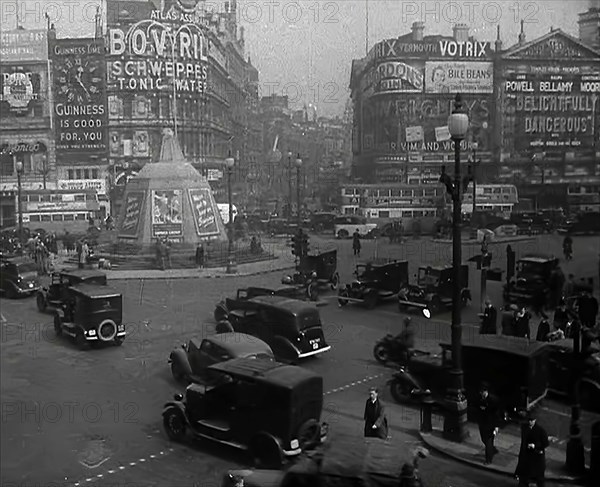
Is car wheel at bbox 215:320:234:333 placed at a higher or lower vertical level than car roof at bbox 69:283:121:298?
lower

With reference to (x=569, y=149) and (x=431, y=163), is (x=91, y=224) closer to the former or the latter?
(x=431, y=163)

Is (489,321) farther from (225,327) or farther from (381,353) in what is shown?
(225,327)

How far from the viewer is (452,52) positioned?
739 cm

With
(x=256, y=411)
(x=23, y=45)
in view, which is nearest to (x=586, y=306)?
(x=256, y=411)

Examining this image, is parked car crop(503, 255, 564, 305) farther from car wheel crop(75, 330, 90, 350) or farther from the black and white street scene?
car wheel crop(75, 330, 90, 350)

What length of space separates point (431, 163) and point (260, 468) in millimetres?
4281

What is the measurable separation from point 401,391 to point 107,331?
3484 mm

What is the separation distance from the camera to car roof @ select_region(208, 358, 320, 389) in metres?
4.87

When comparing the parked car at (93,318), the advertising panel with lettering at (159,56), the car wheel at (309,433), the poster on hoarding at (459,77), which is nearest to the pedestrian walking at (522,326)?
the poster on hoarding at (459,77)

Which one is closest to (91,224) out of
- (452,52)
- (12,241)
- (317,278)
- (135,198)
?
(135,198)

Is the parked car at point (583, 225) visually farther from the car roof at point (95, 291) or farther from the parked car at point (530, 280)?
the car roof at point (95, 291)

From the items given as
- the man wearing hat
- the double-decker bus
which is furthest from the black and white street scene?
the double-decker bus

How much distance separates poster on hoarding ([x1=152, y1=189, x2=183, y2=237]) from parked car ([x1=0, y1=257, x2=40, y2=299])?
4.43m

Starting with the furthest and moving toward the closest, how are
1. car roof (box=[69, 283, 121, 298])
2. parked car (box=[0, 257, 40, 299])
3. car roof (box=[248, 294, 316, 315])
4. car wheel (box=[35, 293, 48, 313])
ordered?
1. parked car (box=[0, 257, 40, 299])
2. car wheel (box=[35, 293, 48, 313])
3. car roof (box=[69, 283, 121, 298])
4. car roof (box=[248, 294, 316, 315])
